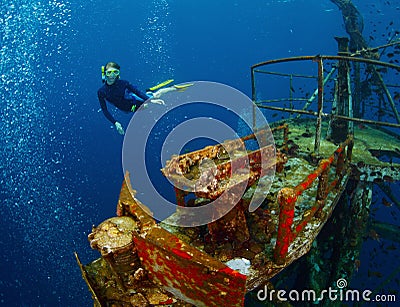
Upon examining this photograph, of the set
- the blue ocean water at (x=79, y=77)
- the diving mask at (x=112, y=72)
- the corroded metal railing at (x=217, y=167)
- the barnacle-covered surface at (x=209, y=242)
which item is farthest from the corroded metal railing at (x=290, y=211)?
the blue ocean water at (x=79, y=77)

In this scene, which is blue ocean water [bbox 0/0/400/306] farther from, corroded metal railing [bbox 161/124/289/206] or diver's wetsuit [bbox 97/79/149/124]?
corroded metal railing [bbox 161/124/289/206]

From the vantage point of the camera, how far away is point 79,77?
60875 mm

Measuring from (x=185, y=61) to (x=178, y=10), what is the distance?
15748mm

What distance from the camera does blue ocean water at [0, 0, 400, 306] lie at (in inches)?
968

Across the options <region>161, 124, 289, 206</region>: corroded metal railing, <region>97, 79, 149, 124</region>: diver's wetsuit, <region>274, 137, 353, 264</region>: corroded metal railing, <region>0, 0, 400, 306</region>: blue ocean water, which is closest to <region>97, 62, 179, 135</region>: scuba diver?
<region>97, 79, 149, 124</region>: diver's wetsuit

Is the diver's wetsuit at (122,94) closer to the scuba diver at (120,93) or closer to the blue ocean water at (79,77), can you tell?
the scuba diver at (120,93)

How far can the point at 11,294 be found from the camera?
20.5 meters

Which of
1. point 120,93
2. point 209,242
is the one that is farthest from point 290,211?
point 120,93

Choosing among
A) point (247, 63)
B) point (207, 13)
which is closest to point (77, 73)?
point (207, 13)

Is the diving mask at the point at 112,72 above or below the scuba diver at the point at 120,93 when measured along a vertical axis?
above

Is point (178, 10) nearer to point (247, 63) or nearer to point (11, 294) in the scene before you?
point (247, 63)

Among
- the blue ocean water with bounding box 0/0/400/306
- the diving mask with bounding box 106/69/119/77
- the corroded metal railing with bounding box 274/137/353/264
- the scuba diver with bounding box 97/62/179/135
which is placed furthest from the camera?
the blue ocean water with bounding box 0/0/400/306

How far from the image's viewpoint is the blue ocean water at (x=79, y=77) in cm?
2459

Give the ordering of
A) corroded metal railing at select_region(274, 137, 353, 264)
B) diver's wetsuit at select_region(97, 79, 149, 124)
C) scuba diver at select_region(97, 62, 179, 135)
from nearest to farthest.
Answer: corroded metal railing at select_region(274, 137, 353, 264), scuba diver at select_region(97, 62, 179, 135), diver's wetsuit at select_region(97, 79, 149, 124)
